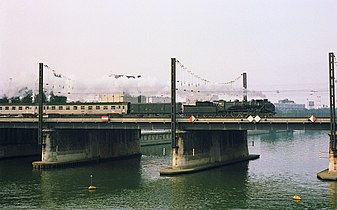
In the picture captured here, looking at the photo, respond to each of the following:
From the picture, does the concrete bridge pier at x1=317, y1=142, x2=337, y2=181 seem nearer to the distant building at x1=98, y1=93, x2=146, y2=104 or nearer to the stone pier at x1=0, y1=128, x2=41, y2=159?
the distant building at x1=98, y1=93, x2=146, y2=104

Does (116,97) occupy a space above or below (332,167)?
above

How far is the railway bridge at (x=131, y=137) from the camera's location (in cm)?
8325

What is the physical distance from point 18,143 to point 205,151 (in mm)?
54450

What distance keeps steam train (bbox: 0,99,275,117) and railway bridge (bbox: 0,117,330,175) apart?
4.64m

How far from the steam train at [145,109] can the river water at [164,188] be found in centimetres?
1167

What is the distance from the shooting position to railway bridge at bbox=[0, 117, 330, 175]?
83.2 m

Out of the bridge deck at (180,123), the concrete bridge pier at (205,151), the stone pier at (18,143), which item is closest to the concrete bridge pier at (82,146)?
the bridge deck at (180,123)

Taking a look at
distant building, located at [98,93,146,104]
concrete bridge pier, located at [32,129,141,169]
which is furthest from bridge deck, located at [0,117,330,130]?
distant building, located at [98,93,146,104]

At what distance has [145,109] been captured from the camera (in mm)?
103312

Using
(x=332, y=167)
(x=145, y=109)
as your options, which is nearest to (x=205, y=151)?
(x=145, y=109)

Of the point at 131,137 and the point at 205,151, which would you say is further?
the point at 131,137

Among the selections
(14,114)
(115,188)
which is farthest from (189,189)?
(14,114)

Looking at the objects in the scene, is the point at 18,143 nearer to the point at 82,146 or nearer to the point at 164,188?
the point at 82,146

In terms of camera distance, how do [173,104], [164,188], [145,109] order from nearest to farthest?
[164,188], [173,104], [145,109]
